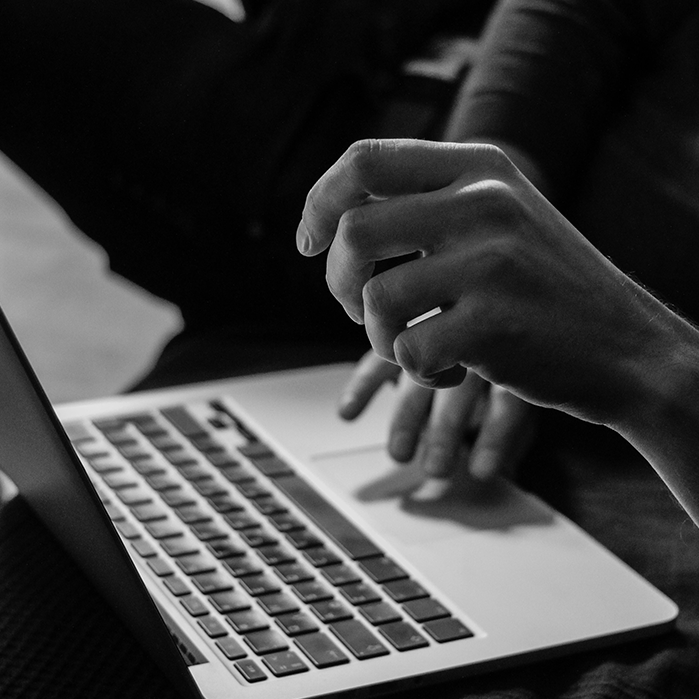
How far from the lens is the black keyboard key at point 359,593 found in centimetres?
42

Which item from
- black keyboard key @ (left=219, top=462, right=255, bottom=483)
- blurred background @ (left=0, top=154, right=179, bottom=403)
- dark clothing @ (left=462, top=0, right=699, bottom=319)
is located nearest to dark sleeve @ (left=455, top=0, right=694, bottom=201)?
dark clothing @ (left=462, top=0, right=699, bottom=319)

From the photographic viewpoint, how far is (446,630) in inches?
16.0

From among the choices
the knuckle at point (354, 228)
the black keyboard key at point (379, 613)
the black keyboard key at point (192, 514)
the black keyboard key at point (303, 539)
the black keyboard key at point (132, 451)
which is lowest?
the black keyboard key at point (132, 451)

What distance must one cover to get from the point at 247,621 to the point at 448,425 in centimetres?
18

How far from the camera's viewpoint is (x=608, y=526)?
52 centimetres

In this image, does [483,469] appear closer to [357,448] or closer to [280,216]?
[357,448]

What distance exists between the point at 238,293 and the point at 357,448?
0.58 ft

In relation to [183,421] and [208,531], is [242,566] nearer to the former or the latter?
[208,531]

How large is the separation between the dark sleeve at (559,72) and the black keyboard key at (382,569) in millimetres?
241

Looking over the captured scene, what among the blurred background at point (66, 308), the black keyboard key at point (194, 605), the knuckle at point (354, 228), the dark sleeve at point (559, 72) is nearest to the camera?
the knuckle at point (354, 228)

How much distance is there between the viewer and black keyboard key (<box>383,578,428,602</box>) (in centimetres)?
43

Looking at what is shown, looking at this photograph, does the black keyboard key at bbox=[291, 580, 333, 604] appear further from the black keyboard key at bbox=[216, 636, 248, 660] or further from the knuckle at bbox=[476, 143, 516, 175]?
the knuckle at bbox=[476, 143, 516, 175]

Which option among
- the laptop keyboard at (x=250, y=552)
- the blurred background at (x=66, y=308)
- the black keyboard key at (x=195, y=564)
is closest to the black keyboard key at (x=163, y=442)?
the laptop keyboard at (x=250, y=552)

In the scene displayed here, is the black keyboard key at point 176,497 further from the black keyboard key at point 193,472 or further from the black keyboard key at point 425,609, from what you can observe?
the black keyboard key at point 425,609
